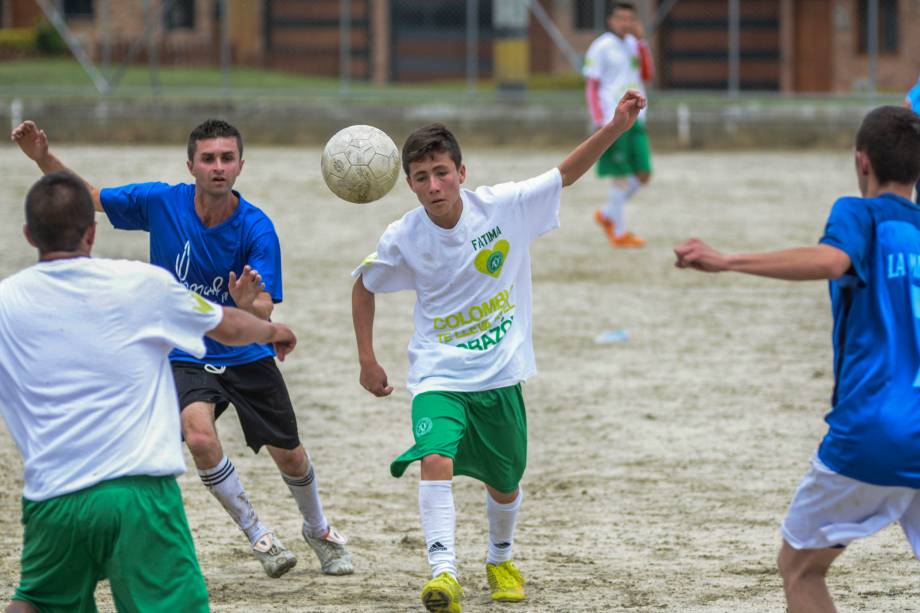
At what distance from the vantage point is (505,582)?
604 cm

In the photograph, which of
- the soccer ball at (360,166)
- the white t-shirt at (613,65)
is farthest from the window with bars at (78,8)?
the soccer ball at (360,166)

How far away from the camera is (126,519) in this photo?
4.09 meters

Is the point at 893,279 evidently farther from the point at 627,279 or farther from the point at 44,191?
the point at 627,279

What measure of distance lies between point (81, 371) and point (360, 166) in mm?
2583

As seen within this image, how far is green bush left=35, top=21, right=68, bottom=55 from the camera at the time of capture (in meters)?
27.6

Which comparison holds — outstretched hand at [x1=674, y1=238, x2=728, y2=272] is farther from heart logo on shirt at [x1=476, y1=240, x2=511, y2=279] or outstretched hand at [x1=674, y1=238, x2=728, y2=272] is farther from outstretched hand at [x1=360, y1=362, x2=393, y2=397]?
outstretched hand at [x1=360, y1=362, x2=393, y2=397]

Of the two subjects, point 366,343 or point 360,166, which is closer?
point 366,343

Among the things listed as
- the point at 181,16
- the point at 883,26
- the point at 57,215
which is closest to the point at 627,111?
the point at 57,215

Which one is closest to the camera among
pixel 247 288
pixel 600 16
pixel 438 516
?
pixel 247 288

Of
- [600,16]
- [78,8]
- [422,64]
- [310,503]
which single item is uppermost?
[78,8]

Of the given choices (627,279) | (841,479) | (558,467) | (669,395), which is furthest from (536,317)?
(841,479)

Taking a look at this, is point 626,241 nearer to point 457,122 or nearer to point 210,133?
point 457,122

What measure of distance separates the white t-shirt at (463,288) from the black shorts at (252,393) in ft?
2.14

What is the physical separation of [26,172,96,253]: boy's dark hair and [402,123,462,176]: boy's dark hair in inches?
69.9
